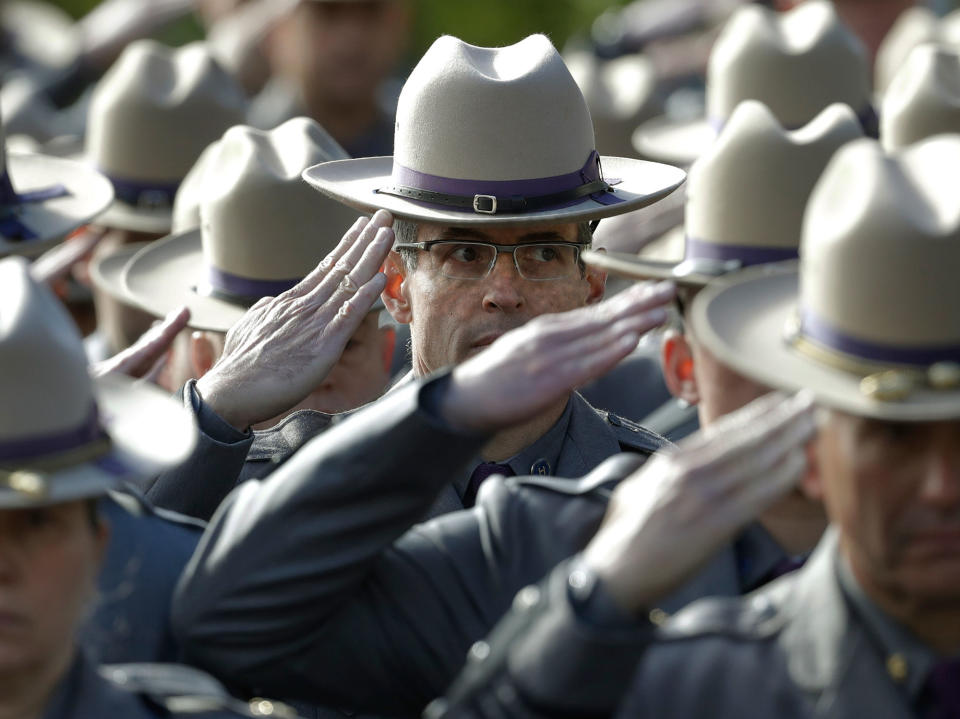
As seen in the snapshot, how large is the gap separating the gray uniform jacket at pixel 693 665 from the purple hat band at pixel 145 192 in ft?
16.8

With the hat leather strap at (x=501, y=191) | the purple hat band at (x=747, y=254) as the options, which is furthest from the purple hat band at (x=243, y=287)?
the purple hat band at (x=747, y=254)

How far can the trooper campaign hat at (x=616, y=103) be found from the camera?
9.81m

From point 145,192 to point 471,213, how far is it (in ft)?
11.4

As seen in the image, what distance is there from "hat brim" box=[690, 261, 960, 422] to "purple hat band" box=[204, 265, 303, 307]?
2.53 m

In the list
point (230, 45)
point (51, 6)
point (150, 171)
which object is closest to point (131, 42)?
point (230, 45)

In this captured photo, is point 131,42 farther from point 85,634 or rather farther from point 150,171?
point 85,634

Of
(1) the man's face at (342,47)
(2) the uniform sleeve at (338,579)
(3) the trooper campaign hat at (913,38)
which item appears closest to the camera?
(2) the uniform sleeve at (338,579)

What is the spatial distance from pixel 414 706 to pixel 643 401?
2.44 m

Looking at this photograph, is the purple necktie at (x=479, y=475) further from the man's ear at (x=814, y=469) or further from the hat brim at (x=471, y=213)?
the man's ear at (x=814, y=469)

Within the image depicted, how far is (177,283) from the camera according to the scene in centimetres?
640

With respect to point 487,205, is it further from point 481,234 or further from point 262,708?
point 262,708

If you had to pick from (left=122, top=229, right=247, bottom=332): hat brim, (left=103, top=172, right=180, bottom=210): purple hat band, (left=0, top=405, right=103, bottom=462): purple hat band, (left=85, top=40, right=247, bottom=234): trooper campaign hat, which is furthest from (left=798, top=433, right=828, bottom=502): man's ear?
(left=103, top=172, right=180, bottom=210): purple hat band

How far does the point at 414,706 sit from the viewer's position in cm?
395

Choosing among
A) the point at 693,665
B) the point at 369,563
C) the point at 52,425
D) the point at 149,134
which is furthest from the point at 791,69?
the point at 52,425
